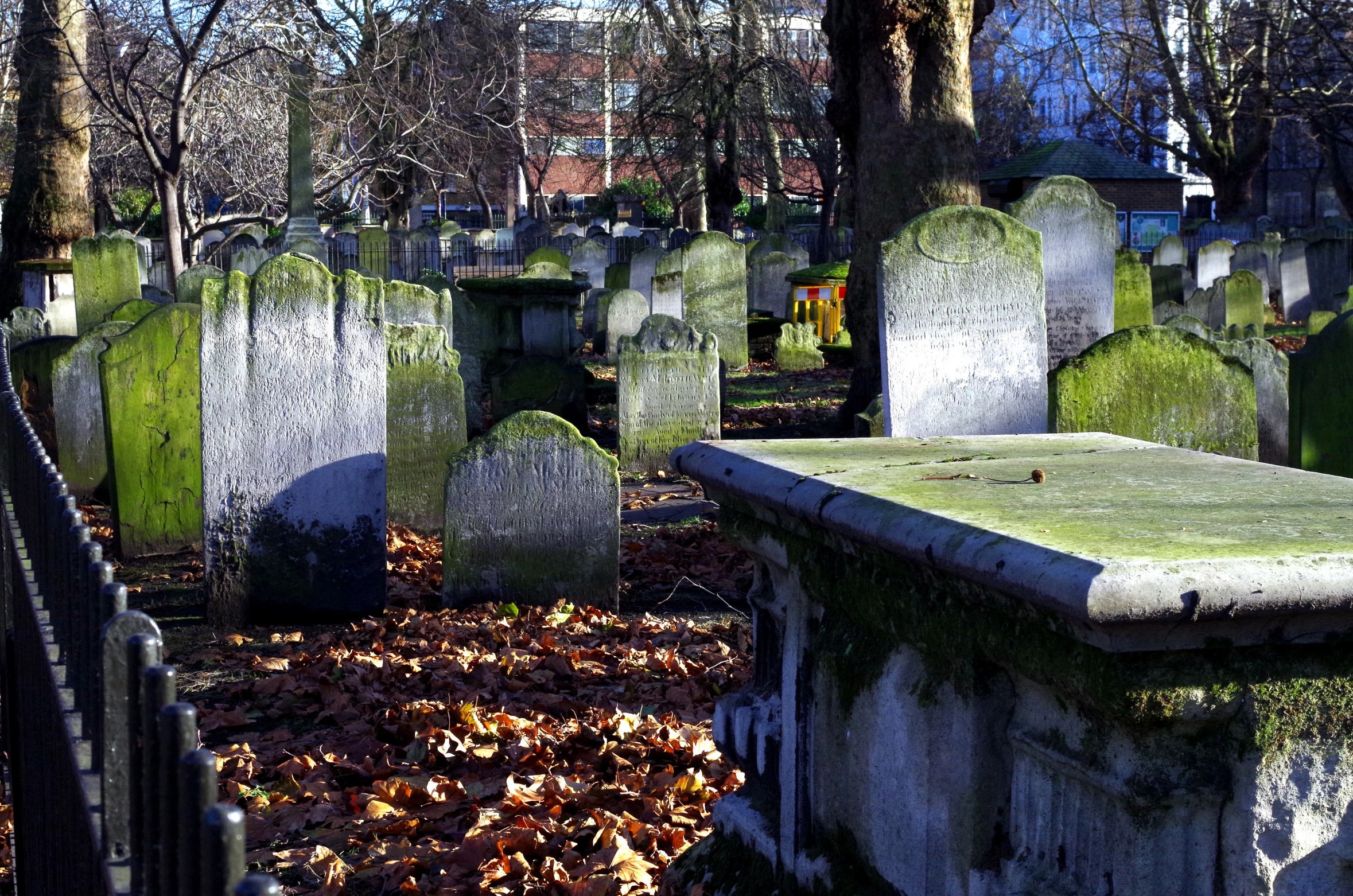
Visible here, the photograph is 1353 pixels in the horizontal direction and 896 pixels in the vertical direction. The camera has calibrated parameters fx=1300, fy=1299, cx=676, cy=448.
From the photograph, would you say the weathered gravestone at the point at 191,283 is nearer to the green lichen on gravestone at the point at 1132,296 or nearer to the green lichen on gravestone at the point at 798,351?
the green lichen on gravestone at the point at 798,351

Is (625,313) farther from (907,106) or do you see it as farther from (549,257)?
(907,106)

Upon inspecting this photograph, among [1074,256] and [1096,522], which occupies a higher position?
[1074,256]

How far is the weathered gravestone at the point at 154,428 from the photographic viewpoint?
23.9ft

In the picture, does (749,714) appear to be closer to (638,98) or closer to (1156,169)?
(638,98)

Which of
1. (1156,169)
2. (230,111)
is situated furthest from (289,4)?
(1156,169)

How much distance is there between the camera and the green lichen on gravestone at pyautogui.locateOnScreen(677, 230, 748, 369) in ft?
52.0

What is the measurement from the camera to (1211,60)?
2741cm

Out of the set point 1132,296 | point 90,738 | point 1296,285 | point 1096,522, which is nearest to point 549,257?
point 1132,296

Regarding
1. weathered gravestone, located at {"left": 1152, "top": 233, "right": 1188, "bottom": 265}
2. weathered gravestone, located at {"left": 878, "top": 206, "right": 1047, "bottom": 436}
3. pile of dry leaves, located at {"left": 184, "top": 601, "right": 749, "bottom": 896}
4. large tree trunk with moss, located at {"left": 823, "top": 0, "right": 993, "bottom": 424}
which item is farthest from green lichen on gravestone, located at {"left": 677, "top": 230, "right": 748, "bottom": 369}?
weathered gravestone, located at {"left": 1152, "top": 233, "right": 1188, "bottom": 265}

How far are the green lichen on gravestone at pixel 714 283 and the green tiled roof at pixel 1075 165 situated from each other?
1935cm

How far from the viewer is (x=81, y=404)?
334 inches

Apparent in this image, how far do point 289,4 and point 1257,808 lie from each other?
443 inches

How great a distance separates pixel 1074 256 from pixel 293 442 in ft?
19.7

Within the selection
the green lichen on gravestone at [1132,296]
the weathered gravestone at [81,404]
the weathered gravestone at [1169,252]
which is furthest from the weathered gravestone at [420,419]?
the weathered gravestone at [1169,252]
